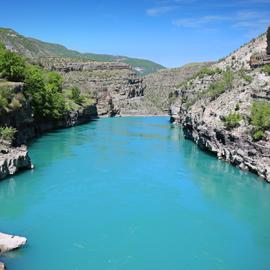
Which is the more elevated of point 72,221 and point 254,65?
point 254,65

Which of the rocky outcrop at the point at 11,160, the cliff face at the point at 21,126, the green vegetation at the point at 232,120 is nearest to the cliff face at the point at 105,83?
the cliff face at the point at 21,126

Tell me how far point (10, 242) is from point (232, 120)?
1315 inches

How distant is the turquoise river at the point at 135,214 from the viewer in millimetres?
24203

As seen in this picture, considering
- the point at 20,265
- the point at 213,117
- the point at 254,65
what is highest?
the point at 254,65

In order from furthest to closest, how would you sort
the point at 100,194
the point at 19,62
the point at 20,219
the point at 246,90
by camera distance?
the point at 19,62 → the point at 246,90 → the point at 100,194 → the point at 20,219

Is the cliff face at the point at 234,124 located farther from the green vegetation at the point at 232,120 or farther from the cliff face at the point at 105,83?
the cliff face at the point at 105,83

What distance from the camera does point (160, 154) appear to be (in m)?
57.9

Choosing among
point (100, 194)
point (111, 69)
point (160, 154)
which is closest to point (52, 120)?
point (160, 154)

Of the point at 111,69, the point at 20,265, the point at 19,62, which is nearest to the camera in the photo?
the point at 20,265

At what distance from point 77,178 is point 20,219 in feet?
41.1

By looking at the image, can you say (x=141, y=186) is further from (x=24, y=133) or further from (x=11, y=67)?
(x=11, y=67)

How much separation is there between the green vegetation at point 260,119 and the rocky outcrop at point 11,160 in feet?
77.7

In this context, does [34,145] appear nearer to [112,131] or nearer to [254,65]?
[112,131]

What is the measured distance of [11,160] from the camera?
39.6 meters
